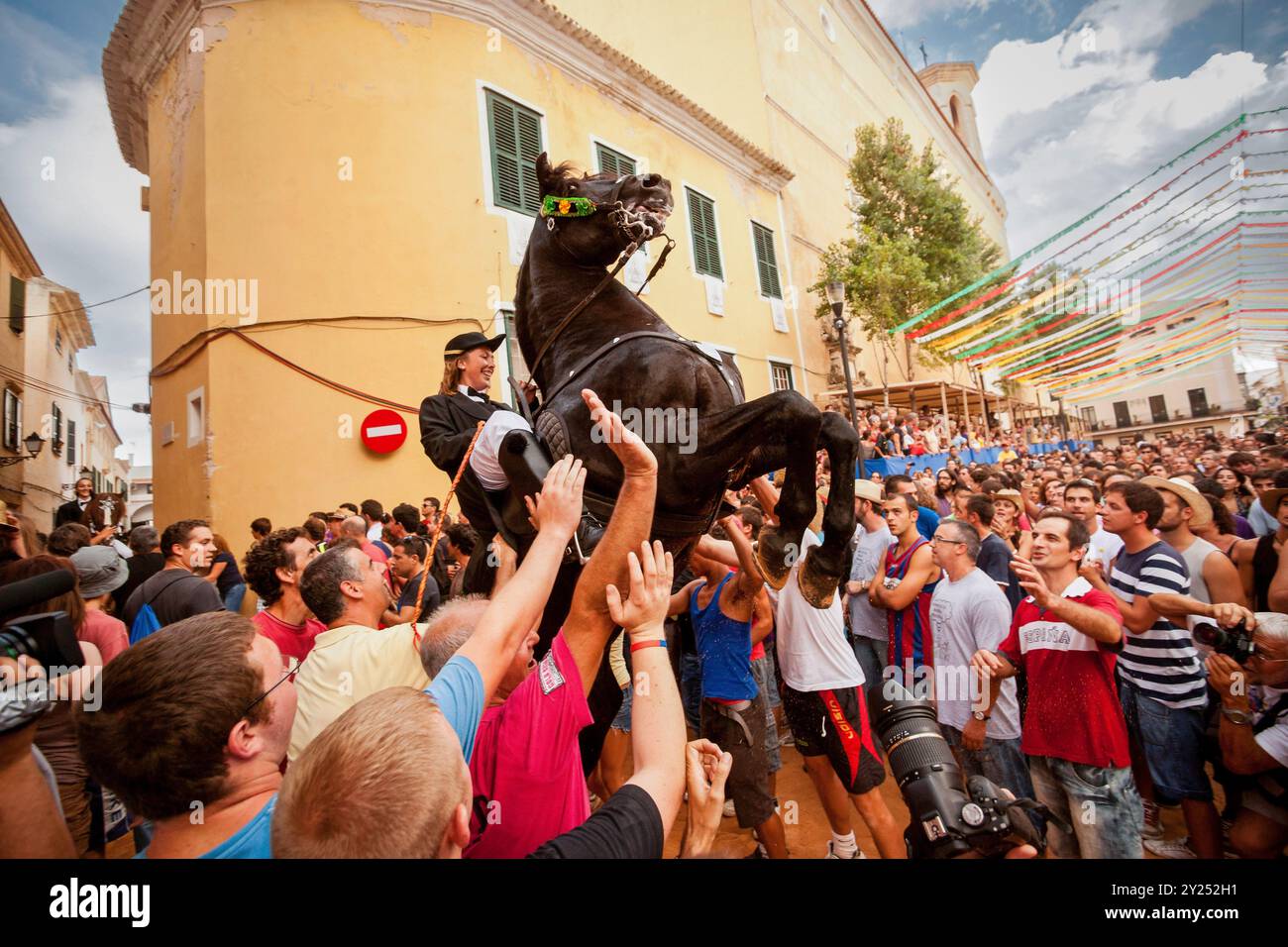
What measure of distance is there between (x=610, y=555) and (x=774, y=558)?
1.17 meters

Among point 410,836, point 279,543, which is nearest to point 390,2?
point 279,543

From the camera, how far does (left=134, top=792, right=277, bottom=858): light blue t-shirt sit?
1305 millimetres

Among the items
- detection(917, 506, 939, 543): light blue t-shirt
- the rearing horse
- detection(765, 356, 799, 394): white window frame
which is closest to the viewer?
the rearing horse

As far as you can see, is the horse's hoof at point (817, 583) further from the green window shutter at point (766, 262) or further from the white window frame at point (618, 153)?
the green window shutter at point (766, 262)

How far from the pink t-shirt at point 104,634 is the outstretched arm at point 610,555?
107 inches

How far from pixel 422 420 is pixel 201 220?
27.0ft

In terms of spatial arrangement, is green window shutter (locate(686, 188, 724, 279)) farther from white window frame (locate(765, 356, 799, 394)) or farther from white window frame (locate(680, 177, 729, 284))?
white window frame (locate(765, 356, 799, 394))

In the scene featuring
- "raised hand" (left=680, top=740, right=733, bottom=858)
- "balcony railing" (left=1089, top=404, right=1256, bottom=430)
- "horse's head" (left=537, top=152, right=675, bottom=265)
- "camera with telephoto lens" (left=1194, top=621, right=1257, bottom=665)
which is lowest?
"camera with telephoto lens" (left=1194, top=621, right=1257, bottom=665)

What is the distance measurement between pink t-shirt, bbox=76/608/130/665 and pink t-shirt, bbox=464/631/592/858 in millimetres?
2511

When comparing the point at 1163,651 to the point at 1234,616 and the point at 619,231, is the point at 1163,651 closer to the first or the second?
the point at 1234,616

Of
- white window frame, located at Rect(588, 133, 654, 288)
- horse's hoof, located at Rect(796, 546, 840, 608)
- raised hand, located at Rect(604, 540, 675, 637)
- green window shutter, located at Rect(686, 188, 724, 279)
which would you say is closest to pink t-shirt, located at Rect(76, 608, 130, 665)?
raised hand, located at Rect(604, 540, 675, 637)

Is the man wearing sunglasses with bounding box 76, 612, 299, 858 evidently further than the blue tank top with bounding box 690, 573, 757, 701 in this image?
No

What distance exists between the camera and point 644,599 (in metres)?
1.64
